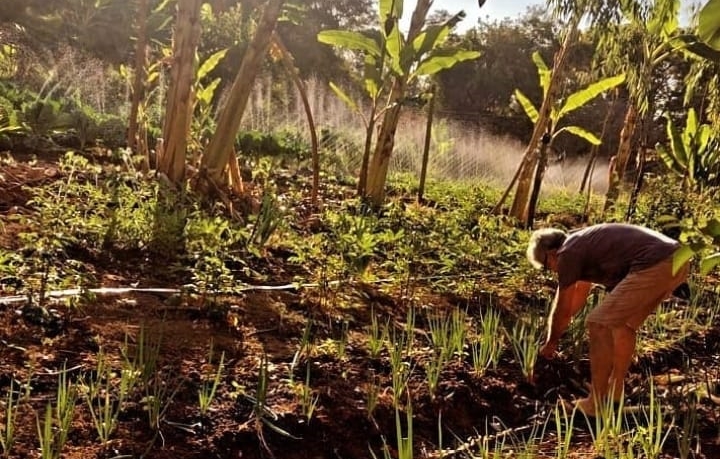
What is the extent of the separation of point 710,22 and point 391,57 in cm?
411

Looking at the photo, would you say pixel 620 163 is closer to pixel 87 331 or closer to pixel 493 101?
pixel 87 331

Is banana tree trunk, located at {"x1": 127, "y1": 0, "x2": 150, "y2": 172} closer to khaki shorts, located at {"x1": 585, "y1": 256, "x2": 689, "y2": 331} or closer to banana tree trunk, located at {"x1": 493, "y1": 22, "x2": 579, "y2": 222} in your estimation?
banana tree trunk, located at {"x1": 493, "y1": 22, "x2": 579, "y2": 222}

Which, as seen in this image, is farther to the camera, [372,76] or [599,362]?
[372,76]

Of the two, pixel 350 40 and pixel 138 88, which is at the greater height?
pixel 350 40

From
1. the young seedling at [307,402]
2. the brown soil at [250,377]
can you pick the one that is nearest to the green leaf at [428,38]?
the brown soil at [250,377]

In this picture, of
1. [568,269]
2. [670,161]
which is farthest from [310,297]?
[670,161]

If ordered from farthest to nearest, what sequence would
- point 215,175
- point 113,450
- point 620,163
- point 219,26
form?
point 219,26 < point 620,163 < point 215,175 < point 113,450

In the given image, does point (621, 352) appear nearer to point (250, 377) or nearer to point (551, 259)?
point (551, 259)

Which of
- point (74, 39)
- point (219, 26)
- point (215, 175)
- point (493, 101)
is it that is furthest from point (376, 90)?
point (493, 101)

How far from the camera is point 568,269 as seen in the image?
3.12 m

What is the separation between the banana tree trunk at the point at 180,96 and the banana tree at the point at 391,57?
1670 millimetres

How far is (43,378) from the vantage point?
2.43 metres

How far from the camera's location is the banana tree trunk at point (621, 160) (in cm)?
784

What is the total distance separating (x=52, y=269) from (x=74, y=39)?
17.2 m
